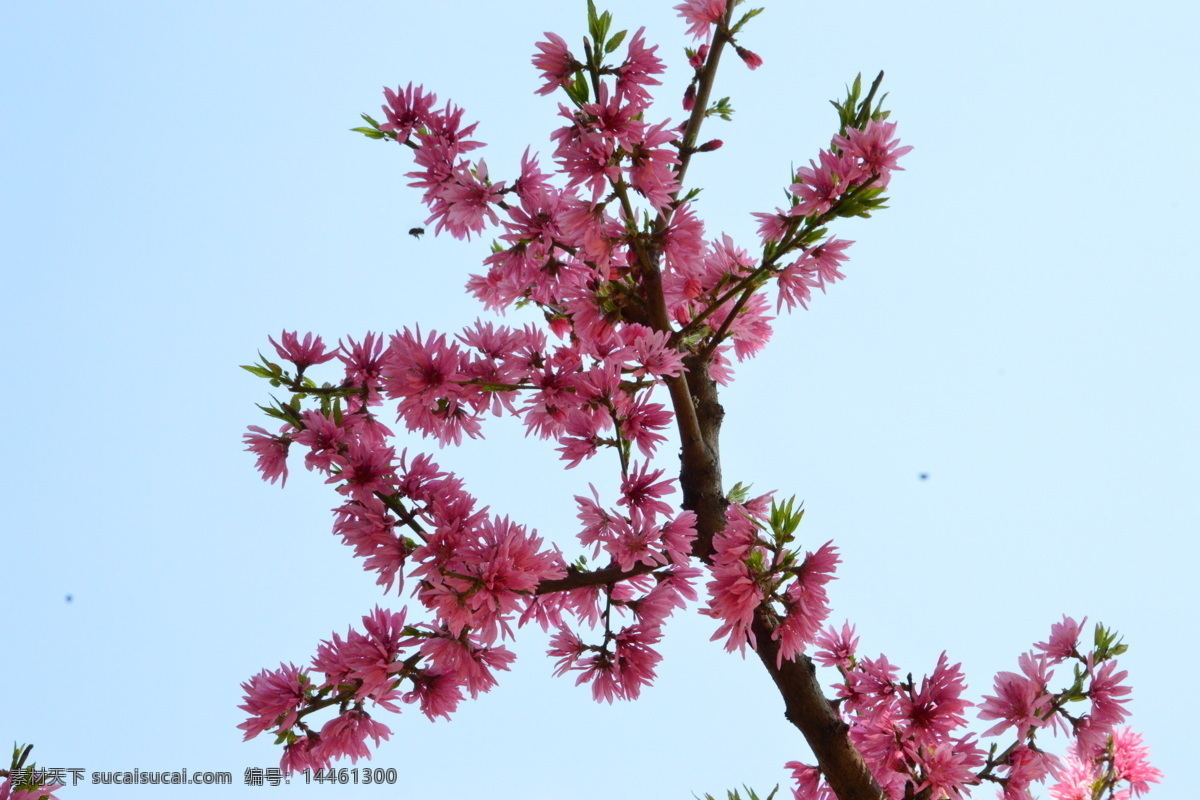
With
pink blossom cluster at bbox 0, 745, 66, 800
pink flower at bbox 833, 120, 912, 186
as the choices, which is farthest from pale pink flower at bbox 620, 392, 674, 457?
pink blossom cluster at bbox 0, 745, 66, 800

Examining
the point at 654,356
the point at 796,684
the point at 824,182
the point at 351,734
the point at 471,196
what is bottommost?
the point at 796,684

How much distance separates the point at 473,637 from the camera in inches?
83.5

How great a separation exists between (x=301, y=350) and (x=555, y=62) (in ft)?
2.94

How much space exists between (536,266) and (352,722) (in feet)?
3.88

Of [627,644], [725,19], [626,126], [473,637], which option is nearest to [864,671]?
[627,644]

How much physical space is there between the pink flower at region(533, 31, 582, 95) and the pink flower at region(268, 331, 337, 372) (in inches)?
32.2

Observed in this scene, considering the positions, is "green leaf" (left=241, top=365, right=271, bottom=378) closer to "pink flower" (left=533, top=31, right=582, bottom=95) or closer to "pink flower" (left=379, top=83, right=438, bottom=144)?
"pink flower" (left=379, top=83, right=438, bottom=144)

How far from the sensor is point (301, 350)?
89.4 inches

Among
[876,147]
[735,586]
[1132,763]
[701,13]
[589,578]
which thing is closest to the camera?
[735,586]

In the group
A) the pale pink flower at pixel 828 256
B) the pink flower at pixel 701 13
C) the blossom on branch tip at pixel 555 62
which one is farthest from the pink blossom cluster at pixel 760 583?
the pink flower at pixel 701 13

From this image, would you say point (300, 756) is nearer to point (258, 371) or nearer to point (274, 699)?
point (274, 699)

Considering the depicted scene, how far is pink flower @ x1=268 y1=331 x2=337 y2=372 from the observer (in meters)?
2.27

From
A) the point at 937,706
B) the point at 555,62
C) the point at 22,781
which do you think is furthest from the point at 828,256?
the point at 22,781

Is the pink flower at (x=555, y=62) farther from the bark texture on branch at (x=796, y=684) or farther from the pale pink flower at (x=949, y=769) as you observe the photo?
the pale pink flower at (x=949, y=769)
